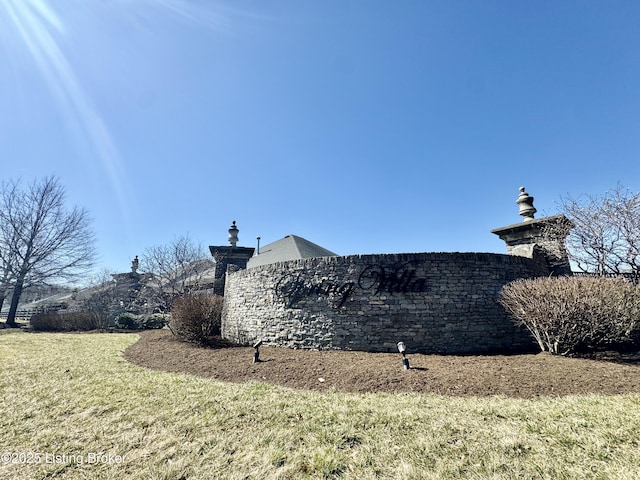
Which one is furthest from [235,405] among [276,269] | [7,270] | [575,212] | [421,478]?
[7,270]

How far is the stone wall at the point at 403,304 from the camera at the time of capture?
739cm

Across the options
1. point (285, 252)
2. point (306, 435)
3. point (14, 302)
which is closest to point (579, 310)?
point (306, 435)

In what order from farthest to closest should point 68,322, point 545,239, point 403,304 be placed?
point 68,322 → point 545,239 → point 403,304

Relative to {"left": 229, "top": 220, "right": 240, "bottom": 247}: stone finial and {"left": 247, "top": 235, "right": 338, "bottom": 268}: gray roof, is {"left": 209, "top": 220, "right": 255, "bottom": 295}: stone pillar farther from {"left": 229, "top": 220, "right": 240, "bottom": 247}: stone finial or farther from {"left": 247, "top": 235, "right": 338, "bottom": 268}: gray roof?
{"left": 247, "top": 235, "right": 338, "bottom": 268}: gray roof

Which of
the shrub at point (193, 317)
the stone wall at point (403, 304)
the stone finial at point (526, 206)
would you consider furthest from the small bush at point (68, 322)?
the stone finial at point (526, 206)

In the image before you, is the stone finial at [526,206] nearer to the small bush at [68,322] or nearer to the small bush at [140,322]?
the small bush at [140,322]

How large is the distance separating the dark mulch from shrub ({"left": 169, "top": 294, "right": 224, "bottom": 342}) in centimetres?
225

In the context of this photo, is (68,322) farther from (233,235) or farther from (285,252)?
(285,252)

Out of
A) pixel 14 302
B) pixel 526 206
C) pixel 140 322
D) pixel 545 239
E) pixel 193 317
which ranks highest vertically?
pixel 526 206

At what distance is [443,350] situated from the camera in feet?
23.7

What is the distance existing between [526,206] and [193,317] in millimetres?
13011

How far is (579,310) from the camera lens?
233 inches

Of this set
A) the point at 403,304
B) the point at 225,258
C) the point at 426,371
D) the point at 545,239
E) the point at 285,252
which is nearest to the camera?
the point at 426,371

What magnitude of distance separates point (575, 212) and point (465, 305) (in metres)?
6.56
